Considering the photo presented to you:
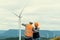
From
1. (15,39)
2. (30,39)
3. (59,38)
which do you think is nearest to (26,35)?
(30,39)

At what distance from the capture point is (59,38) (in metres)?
20.8

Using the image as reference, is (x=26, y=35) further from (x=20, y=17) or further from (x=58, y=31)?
(x=58, y=31)

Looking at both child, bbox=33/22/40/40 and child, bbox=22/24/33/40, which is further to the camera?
child, bbox=22/24/33/40

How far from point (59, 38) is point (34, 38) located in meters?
8.21

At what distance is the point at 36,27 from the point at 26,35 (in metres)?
1.07

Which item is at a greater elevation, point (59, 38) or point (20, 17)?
point (20, 17)

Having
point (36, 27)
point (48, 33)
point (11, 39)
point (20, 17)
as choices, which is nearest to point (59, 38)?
point (36, 27)

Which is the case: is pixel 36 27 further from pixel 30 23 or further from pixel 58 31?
pixel 58 31

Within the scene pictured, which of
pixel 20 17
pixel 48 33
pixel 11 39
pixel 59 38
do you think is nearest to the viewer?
pixel 59 38

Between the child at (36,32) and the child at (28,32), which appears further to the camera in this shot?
the child at (28,32)

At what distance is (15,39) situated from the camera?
129 feet

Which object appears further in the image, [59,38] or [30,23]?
[30,23]

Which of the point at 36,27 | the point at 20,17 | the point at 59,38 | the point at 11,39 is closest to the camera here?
the point at 59,38

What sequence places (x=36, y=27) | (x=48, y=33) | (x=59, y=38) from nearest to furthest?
1. (x=59, y=38)
2. (x=36, y=27)
3. (x=48, y=33)
